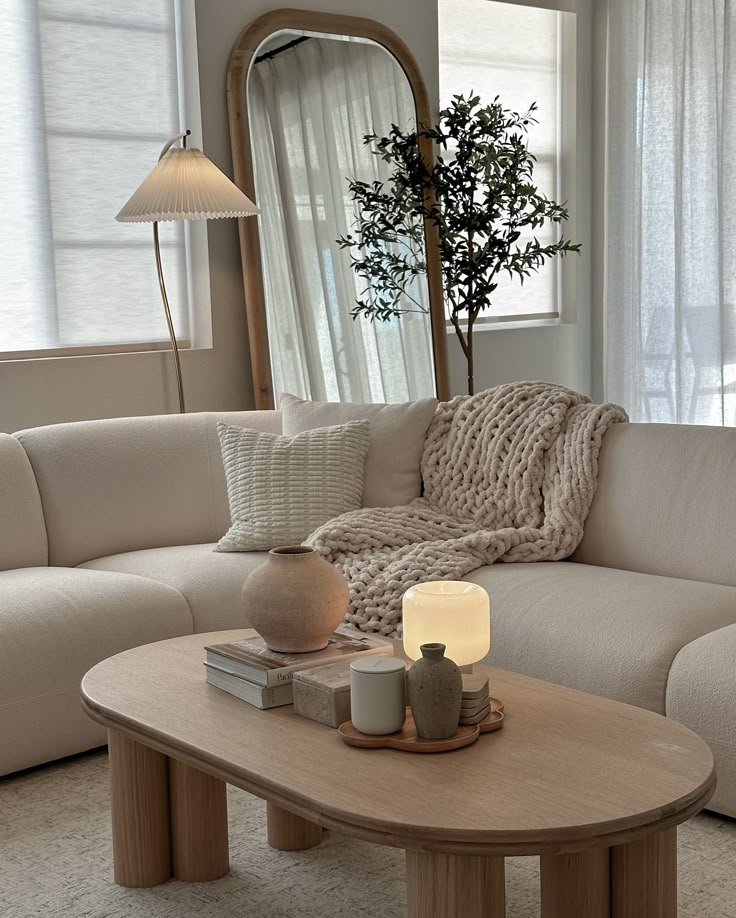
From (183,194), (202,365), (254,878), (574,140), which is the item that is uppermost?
(574,140)

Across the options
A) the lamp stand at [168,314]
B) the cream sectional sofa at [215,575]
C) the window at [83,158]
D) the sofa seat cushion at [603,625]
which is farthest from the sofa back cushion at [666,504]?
the window at [83,158]

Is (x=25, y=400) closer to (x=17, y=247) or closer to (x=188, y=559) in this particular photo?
(x=17, y=247)

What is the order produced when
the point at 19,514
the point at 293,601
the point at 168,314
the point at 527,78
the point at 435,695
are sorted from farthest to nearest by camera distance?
1. the point at 527,78
2. the point at 168,314
3. the point at 19,514
4. the point at 293,601
5. the point at 435,695

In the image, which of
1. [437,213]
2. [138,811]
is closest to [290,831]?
[138,811]

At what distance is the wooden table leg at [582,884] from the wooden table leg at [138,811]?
0.73 metres

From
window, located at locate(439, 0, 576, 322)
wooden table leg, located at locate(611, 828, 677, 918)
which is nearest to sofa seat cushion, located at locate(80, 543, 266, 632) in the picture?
wooden table leg, located at locate(611, 828, 677, 918)

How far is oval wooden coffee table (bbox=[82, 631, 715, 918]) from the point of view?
138cm

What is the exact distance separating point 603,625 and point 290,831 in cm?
78

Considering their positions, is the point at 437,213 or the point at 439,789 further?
the point at 437,213

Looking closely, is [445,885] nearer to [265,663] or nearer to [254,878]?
[265,663]

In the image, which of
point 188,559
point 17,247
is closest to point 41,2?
point 17,247

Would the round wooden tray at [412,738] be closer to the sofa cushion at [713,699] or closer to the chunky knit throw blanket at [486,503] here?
the sofa cushion at [713,699]

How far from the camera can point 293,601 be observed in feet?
6.21

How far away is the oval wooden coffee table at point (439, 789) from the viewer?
138 cm
